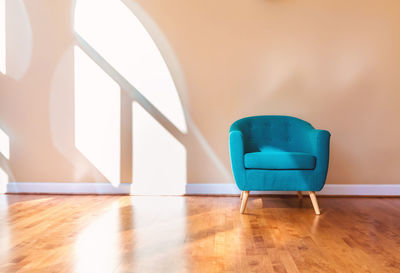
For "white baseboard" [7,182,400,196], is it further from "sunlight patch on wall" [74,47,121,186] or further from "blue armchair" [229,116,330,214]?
"blue armchair" [229,116,330,214]

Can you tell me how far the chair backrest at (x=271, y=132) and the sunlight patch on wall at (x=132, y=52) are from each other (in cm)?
70

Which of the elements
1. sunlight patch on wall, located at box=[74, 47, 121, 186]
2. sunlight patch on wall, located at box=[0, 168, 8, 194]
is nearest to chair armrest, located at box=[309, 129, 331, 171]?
sunlight patch on wall, located at box=[74, 47, 121, 186]

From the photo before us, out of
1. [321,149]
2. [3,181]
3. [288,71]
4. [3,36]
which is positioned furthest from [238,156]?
[3,36]

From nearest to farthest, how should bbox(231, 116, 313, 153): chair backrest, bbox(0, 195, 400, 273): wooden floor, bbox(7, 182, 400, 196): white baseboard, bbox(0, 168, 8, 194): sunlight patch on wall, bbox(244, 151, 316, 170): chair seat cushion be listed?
1. bbox(0, 195, 400, 273): wooden floor
2. bbox(244, 151, 316, 170): chair seat cushion
3. bbox(231, 116, 313, 153): chair backrest
4. bbox(7, 182, 400, 196): white baseboard
5. bbox(0, 168, 8, 194): sunlight patch on wall

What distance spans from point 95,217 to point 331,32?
274 cm

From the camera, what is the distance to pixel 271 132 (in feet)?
11.7

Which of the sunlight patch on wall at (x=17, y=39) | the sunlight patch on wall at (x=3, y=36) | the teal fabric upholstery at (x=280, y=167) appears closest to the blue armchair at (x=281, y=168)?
the teal fabric upholstery at (x=280, y=167)

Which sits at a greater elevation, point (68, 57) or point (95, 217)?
point (68, 57)

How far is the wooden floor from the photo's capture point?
5.95 feet

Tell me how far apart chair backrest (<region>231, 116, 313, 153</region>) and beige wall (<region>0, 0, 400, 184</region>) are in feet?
1.05

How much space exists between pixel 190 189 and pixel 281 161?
1.22 metres

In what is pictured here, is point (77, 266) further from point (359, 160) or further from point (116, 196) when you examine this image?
point (359, 160)

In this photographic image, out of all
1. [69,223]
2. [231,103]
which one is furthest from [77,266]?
[231,103]

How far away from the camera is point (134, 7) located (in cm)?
395
